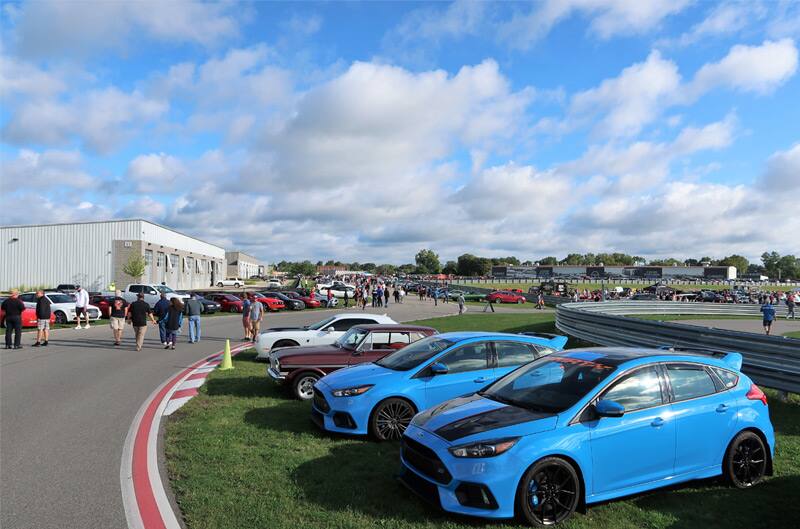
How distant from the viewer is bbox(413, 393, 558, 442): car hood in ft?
15.2

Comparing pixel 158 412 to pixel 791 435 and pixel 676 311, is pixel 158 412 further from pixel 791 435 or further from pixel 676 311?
pixel 676 311

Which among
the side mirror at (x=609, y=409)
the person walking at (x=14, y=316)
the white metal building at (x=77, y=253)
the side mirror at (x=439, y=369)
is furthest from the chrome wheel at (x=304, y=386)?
the white metal building at (x=77, y=253)

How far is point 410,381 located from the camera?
6957mm

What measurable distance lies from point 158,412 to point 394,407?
3.94 meters

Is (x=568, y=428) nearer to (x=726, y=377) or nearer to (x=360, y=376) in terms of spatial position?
(x=726, y=377)

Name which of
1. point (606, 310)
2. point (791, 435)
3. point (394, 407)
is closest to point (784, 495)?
point (791, 435)

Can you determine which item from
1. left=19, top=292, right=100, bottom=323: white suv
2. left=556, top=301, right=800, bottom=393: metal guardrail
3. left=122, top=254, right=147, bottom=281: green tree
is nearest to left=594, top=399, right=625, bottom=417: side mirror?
left=556, top=301, right=800, bottom=393: metal guardrail

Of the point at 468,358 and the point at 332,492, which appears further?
the point at 468,358

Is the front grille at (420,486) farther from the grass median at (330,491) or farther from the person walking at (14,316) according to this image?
the person walking at (14,316)

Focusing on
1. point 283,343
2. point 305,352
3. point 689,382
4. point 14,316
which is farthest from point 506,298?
point 689,382

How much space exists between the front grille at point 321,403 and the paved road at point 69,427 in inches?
92.4

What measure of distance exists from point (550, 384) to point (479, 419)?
0.93 meters

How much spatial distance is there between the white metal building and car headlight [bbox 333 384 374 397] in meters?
55.3

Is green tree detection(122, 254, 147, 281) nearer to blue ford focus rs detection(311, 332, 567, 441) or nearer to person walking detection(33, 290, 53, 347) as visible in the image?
person walking detection(33, 290, 53, 347)
